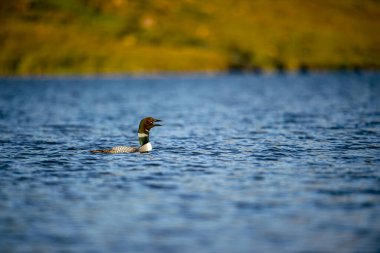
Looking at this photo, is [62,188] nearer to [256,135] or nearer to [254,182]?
[254,182]

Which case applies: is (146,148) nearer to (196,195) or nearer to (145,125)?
(145,125)

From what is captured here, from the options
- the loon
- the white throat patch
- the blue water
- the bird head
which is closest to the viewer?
the blue water

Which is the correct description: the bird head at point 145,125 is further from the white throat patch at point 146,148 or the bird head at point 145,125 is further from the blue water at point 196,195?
the blue water at point 196,195

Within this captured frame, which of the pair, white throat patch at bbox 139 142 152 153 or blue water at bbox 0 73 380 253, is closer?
blue water at bbox 0 73 380 253

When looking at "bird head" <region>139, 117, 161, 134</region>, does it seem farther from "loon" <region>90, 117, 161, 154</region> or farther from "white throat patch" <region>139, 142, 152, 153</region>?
"white throat patch" <region>139, 142, 152, 153</region>

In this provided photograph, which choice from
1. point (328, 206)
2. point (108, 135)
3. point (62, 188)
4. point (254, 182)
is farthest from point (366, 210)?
point (108, 135)

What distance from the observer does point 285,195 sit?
22.5 m

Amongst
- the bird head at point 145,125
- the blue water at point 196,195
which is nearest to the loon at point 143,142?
the bird head at point 145,125

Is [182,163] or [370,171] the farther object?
[182,163]

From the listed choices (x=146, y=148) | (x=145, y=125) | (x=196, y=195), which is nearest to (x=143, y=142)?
(x=146, y=148)

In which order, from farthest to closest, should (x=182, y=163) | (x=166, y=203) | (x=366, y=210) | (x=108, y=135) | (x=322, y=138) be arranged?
(x=108, y=135), (x=322, y=138), (x=182, y=163), (x=166, y=203), (x=366, y=210)

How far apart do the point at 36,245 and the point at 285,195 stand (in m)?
9.88

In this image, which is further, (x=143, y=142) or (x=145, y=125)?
(x=143, y=142)

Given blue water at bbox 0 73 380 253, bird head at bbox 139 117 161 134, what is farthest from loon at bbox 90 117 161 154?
blue water at bbox 0 73 380 253
